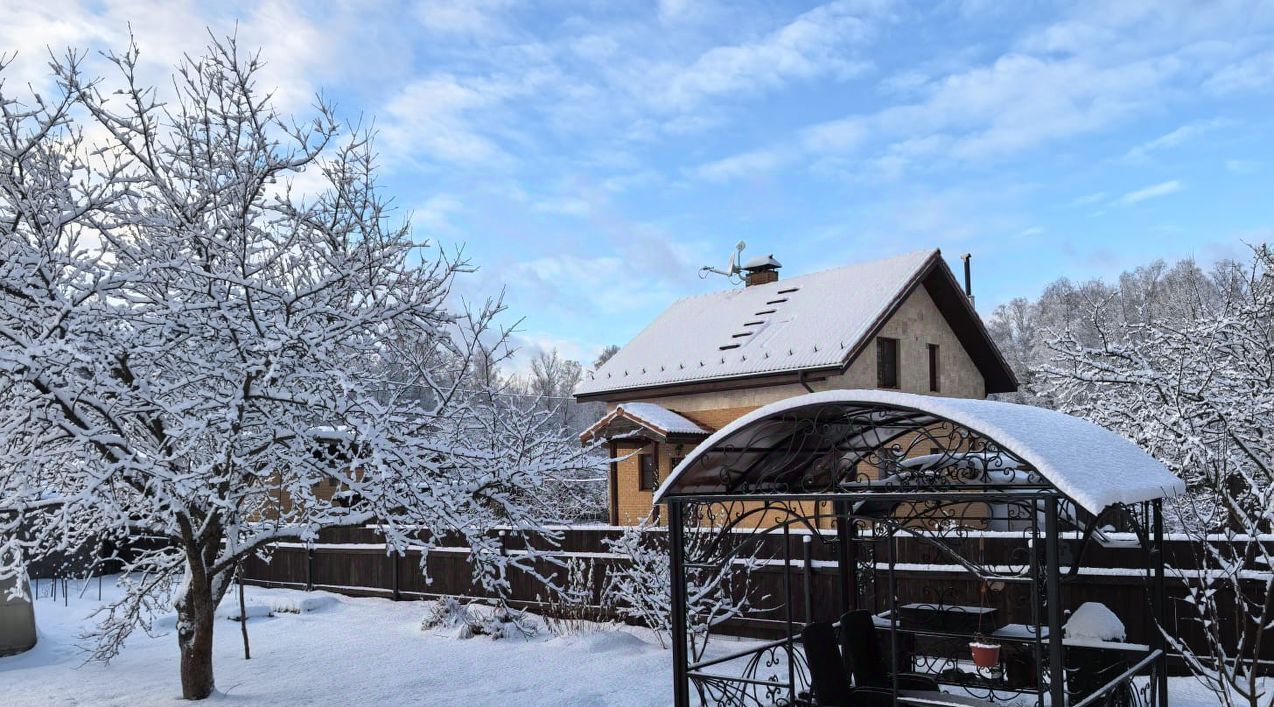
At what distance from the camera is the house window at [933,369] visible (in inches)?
1012

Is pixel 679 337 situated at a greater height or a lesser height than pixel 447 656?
greater

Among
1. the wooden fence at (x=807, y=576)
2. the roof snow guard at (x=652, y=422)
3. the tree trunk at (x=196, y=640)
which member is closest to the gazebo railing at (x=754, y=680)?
the wooden fence at (x=807, y=576)

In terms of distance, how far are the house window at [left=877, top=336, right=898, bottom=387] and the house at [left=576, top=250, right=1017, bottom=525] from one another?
2cm

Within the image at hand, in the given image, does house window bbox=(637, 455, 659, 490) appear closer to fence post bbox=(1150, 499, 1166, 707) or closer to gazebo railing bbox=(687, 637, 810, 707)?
gazebo railing bbox=(687, 637, 810, 707)

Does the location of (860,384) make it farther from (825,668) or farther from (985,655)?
(825,668)

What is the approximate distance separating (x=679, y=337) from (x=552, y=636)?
1443cm

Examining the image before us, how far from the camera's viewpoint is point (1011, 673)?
417 inches

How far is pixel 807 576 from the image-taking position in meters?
10.6

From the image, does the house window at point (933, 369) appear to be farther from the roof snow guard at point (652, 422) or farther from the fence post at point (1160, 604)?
the fence post at point (1160, 604)

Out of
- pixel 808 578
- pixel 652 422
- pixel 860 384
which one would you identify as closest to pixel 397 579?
pixel 652 422

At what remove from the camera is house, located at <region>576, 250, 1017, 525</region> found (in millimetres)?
22953

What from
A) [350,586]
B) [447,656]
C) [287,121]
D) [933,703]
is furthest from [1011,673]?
[350,586]

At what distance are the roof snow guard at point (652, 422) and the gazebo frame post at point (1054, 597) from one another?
16191mm

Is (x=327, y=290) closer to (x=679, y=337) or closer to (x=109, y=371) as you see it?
(x=109, y=371)
